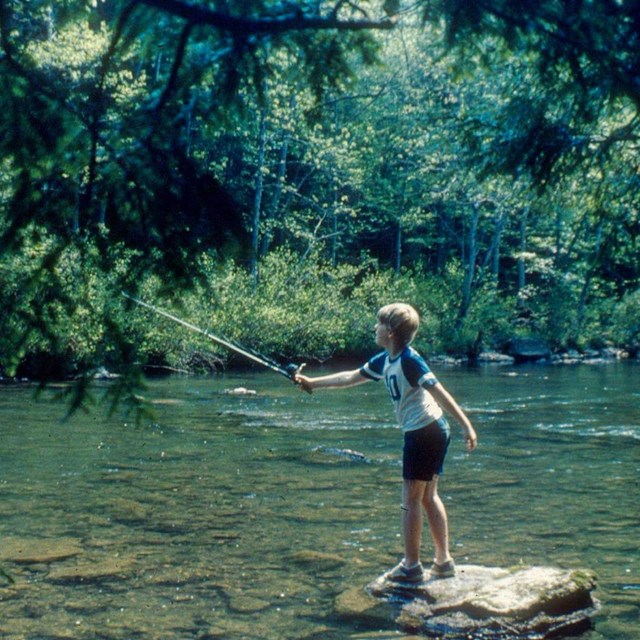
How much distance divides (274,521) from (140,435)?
540 cm

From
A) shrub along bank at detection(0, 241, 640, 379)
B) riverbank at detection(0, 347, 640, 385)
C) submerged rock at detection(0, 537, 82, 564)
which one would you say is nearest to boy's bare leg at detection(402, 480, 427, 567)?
shrub along bank at detection(0, 241, 640, 379)

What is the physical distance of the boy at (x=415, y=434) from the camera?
5.65 m

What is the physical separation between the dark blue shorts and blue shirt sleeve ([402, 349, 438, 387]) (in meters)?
0.29

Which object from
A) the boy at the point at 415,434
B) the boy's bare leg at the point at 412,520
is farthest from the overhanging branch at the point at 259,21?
the boy's bare leg at the point at 412,520

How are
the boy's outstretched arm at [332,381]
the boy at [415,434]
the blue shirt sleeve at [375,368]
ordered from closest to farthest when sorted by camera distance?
the boy at [415,434]
the blue shirt sleeve at [375,368]
the boy's outstretched arm at [332,381]

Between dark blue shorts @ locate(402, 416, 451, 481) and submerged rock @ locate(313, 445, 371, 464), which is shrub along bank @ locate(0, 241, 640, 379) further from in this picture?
submerged rock @ locate(313, 445, 371, 464)

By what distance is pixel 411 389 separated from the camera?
224 inches

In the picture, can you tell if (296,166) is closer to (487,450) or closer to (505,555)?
(487,450)

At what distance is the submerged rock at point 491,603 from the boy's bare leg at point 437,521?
0.15 meters

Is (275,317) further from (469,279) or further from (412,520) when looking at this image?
(412,520)

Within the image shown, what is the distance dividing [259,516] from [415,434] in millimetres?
2714

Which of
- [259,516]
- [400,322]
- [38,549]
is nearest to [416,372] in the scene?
[400,322]

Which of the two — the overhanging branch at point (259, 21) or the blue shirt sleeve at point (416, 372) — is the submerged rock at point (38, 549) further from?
the overhanging branch at point (259, 21)

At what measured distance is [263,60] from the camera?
402 centimetres
